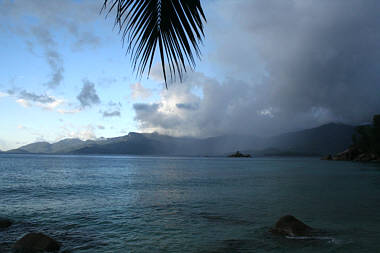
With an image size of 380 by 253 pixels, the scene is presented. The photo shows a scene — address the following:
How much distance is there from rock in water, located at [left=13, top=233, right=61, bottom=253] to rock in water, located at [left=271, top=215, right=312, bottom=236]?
12.5 m

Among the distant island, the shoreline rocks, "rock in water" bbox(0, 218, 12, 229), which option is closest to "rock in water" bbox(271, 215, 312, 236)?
"rock in water" bbox(0, 218, 12, 229)

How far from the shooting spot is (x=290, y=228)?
16453mm

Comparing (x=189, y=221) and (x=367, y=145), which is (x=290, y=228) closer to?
(x=189, y=221)

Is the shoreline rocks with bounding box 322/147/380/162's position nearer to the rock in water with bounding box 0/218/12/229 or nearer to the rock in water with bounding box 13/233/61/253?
the rock in water with bounding box 0/218/12/229

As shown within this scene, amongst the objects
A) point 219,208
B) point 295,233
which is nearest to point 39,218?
Result: point 219,208

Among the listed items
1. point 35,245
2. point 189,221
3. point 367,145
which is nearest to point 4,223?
point 35,245

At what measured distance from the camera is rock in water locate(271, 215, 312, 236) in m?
16.2

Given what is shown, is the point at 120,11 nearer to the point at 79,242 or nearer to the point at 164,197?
the point at 79,242

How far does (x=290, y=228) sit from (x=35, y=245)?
554 inches

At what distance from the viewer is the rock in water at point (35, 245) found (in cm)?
1356

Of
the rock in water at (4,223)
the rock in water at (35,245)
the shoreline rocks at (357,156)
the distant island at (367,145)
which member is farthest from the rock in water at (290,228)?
the shoreline rocks at (357,156)

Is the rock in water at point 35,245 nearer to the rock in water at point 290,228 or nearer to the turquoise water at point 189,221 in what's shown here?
the turquoise water at point 189,221

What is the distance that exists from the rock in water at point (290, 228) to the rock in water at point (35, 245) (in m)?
12.5

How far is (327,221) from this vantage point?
20047 mm
